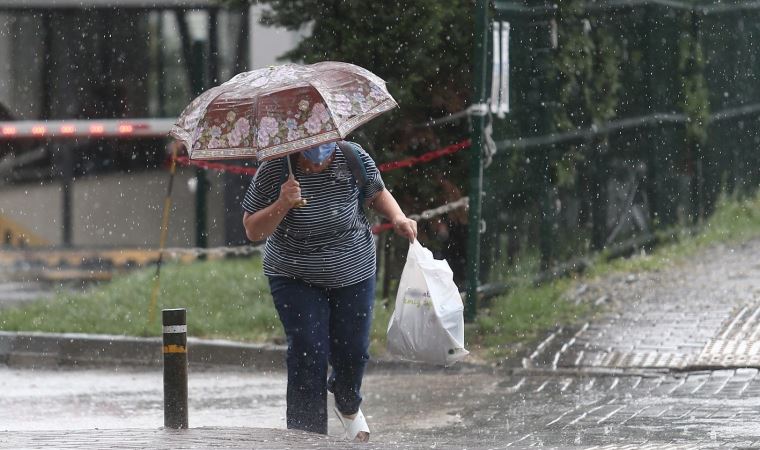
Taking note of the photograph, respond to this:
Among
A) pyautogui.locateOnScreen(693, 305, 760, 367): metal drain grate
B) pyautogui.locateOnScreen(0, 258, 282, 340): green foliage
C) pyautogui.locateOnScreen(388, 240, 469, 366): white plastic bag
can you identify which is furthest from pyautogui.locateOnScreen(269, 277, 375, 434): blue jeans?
pyautogui.locateOnScreen(0, 258, 282, 340): green foliage

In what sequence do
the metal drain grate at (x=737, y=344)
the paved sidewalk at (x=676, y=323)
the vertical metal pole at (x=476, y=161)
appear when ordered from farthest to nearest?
1. the vertical metal pole at (x=476, y=161)
2. the paved sidewalk at (x=676, y=323)
3. the metal drain grate at (x=737, y=344)

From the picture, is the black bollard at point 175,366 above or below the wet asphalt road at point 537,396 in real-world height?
above

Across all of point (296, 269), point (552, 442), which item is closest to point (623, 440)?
point (552, 442)

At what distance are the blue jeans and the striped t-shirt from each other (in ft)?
0.25

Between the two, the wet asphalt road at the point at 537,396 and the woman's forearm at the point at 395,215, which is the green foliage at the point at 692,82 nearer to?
the wet asphalt road at the point at 537,396

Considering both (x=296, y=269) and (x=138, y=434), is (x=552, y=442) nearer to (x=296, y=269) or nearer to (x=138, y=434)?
(x=296, y=269)

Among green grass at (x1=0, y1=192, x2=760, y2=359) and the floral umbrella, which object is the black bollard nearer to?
the floral umbrella

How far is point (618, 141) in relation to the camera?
1332 centimetres

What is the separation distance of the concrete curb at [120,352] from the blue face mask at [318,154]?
358 centimetres

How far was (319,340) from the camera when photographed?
6984mm

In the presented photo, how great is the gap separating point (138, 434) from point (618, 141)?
7.17 metres

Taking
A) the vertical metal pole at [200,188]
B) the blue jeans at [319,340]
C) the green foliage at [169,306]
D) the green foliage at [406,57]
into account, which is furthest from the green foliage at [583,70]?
the blue jeans at [319,340]

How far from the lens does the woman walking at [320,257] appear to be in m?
6.88

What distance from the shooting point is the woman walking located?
6883 millimetres
